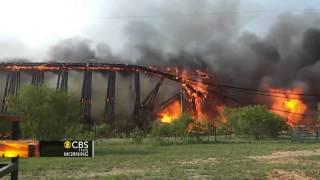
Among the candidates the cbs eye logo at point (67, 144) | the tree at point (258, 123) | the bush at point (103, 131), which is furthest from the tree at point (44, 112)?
the cbs eye logo at point (67, 144)

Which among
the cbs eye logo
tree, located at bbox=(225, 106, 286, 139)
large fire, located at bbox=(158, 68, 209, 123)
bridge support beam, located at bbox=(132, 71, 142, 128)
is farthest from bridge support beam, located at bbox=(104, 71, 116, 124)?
the cbs eye logo

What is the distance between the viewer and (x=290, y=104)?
3748 inches

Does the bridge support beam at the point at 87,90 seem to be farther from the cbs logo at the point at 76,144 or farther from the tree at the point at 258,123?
the cbs logo at the point at 76,144

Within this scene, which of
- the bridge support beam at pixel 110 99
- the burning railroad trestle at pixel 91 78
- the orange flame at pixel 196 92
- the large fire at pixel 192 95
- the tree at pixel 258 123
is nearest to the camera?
the tree at pixel 258 123

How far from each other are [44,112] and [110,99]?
42608 millimetres

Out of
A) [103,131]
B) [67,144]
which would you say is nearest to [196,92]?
[103,131]

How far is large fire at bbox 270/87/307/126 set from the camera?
9475cm

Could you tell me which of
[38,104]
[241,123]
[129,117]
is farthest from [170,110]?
[38,104]

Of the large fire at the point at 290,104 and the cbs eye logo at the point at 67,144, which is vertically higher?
the large fire at the point at 290,104

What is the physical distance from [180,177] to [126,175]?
199cm

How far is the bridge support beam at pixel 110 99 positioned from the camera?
81562 mm

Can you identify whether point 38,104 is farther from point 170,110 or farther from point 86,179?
point 170,110

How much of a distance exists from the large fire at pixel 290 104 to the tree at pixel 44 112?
2292 inches

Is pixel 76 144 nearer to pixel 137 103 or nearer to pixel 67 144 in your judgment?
pixel 67 144
